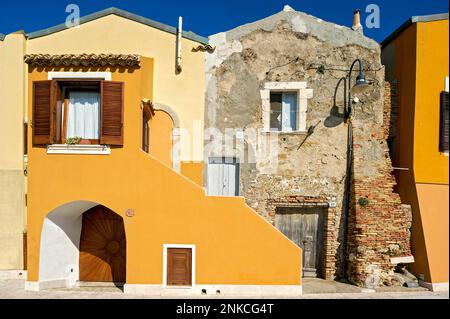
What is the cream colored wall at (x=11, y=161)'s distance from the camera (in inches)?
323

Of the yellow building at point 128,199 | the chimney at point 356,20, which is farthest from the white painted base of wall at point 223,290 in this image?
the chimney at point 356,20

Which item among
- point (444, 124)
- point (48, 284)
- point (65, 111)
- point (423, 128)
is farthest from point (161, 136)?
point (444, 124)

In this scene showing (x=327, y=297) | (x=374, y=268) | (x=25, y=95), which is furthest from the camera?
(x=25, y=95)

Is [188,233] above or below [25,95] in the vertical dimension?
below

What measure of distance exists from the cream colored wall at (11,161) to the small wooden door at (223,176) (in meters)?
5.58

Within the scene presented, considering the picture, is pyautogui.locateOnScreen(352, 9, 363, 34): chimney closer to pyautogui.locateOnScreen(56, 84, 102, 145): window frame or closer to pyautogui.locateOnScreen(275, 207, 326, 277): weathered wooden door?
pyautogui.locateOnScreen(275, 207, 326, 277): weathered wooden door

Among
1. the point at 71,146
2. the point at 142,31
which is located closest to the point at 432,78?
the point at 142,31

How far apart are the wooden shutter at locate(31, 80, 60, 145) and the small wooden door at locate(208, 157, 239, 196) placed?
4.32 m

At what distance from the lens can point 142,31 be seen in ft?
27.9

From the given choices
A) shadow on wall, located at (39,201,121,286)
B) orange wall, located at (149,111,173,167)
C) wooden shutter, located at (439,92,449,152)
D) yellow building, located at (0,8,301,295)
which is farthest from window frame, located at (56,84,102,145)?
wooden shutter, located at (439,92,449,152)

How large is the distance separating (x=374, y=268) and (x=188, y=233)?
5.12 m

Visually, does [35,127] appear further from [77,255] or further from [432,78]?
[432,78]

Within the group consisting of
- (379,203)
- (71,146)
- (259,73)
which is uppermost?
(259,73)

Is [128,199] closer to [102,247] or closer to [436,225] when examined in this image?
[102,247]
